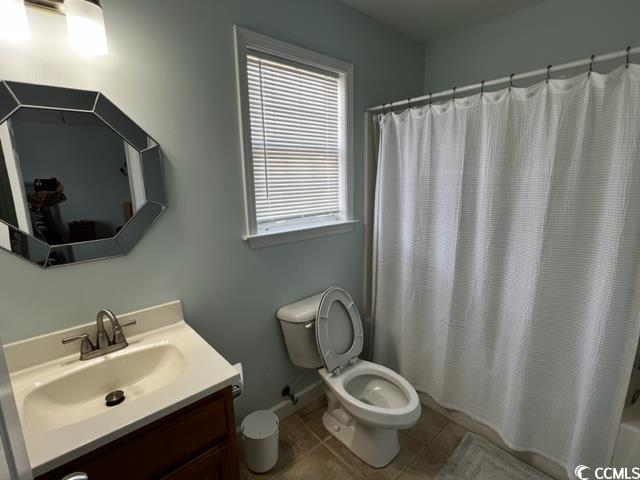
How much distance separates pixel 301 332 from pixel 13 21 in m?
1.61

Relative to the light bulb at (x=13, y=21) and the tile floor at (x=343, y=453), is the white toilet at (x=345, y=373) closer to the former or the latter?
the tile floor at (x=343, y=453)

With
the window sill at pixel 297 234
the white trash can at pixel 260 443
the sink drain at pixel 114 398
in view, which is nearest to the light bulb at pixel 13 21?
the window sill at pixel 297 234

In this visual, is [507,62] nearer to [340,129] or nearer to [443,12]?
[443,12]

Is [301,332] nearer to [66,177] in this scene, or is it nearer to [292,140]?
[292,140]

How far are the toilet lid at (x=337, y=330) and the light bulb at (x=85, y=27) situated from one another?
1.41 m

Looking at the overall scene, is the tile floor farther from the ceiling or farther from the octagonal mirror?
the ceiling

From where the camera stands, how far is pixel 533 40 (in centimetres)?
185

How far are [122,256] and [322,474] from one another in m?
1.42

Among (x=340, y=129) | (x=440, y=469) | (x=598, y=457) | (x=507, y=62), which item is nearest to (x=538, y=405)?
(x=598, y=457)

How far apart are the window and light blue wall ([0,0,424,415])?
0.07 m

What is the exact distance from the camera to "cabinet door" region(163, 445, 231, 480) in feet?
3.26

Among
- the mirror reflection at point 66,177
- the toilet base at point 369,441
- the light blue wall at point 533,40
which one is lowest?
the toilet base at point 369,441

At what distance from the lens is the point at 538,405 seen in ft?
5.03

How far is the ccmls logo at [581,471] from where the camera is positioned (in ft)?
4.64
